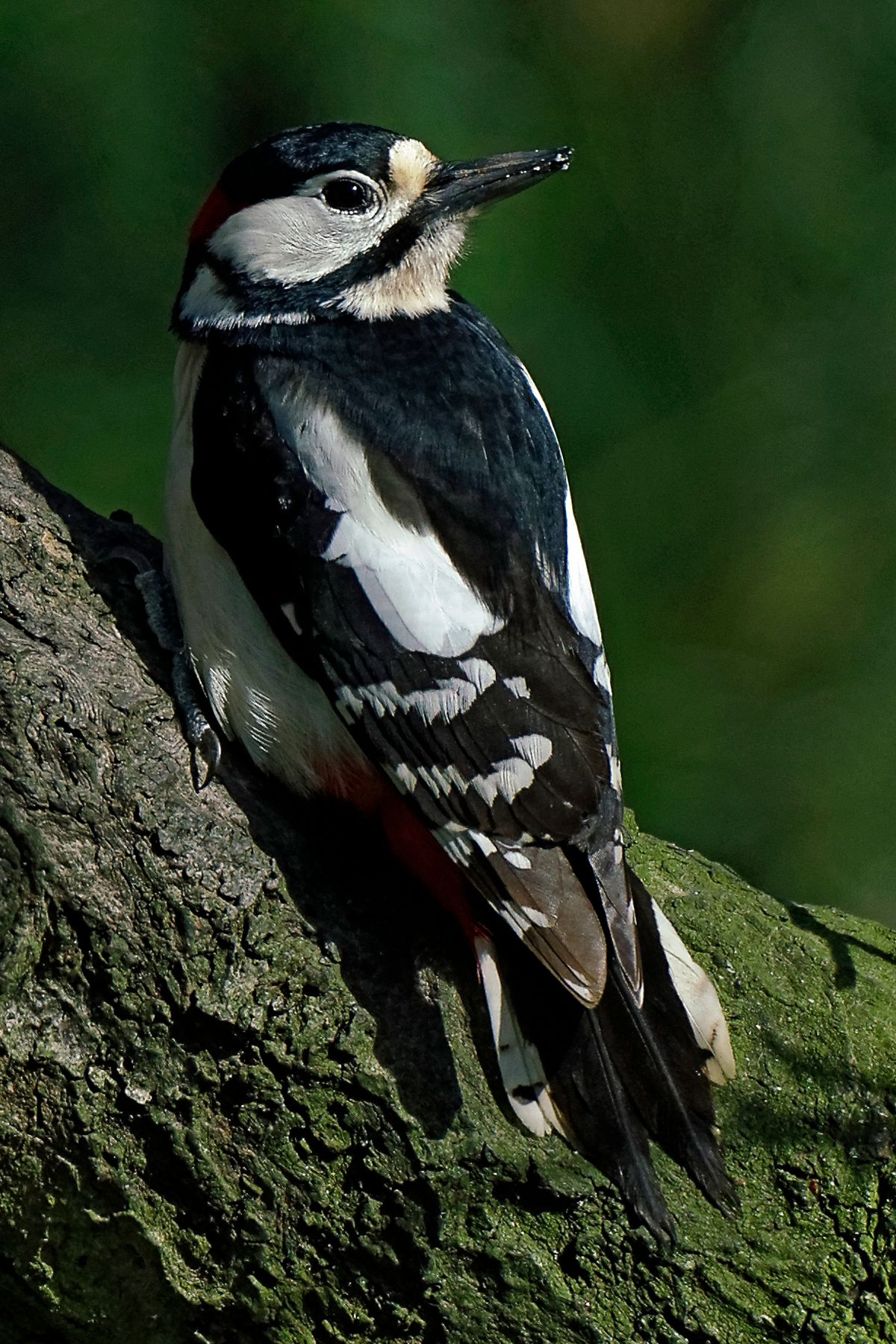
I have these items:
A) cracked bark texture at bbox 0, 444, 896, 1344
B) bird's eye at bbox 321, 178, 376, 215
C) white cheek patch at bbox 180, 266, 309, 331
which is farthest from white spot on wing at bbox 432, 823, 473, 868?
bird's eye at bbox 321, 178, 376, 215

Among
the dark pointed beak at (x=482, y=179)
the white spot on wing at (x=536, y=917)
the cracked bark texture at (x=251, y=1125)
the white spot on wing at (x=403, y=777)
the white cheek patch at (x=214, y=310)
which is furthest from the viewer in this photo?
the dark pointed beak at (x=482, y=179)

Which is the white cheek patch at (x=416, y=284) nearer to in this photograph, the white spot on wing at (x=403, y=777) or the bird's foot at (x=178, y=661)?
the bird's foot at (x=178, y=661)

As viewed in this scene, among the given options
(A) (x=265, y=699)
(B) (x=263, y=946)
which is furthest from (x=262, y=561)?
(B) (x=263, y=946)

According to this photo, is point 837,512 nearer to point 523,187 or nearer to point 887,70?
point 887,70

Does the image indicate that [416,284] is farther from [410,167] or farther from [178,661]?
[178,661]

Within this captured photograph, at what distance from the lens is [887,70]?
4020mm

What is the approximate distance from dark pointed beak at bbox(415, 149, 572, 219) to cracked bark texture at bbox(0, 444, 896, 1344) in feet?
2.92

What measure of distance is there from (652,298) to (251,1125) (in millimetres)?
2935

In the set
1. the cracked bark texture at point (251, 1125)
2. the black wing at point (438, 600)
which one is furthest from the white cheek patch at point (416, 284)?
the cracked bark texture at point (251, 1125)

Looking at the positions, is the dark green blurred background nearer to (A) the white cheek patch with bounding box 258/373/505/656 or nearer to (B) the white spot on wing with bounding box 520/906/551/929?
(A) the white cheek patch with bounding box 258/373/505/656

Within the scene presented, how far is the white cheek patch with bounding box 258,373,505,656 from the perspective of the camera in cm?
186

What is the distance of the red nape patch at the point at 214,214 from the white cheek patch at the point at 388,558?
1.51 ft

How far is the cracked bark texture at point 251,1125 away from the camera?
5.19ft

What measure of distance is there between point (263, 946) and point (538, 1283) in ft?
1.55
